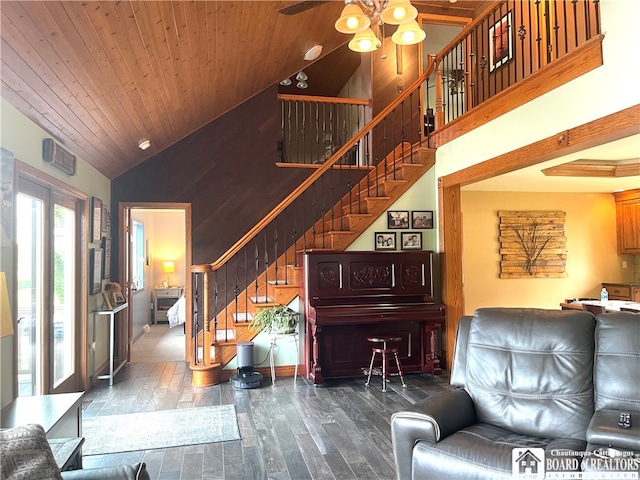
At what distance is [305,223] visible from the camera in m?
6.12

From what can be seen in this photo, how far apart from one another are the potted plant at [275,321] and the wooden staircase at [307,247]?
181 mm

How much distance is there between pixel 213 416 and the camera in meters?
3.65

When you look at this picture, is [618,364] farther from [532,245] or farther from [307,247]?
[532,245]

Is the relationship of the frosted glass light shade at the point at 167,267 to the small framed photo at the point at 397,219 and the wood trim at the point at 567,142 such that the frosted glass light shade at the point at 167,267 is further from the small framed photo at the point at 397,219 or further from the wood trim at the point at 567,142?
the wood trim at the point at 567,142

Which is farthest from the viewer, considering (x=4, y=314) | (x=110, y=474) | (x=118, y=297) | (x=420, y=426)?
(x=118, y=297)

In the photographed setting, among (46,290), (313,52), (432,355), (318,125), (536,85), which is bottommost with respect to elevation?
(432,355)

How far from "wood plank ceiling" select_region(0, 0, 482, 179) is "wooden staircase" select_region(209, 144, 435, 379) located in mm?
2012

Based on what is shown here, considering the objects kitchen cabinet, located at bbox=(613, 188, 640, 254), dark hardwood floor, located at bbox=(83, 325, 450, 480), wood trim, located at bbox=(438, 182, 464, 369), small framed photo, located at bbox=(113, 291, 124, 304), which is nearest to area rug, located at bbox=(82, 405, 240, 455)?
dark hardwood floor, located at bbox=(83, 325, 450, 480)

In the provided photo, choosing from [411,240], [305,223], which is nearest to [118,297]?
[305,223]

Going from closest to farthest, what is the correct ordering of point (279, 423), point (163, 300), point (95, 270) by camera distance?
point (279, 423), point (95, 270), point (163, 300)

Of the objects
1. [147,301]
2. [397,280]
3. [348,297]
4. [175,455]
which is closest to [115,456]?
[175,455]

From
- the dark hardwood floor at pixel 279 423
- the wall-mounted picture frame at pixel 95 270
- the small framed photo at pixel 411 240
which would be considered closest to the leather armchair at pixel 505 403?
the dark hardwood floor at pixel 279 423

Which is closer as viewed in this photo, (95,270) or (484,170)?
(484,170)

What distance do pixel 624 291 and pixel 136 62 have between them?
7.47 m
